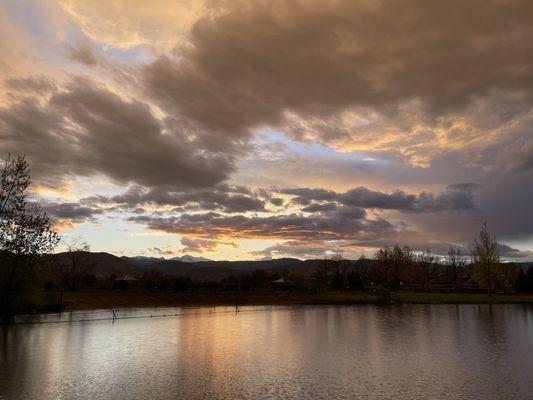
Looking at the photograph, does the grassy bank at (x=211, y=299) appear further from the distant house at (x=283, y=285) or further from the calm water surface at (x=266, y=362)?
the calm water surface at (x=266, y=362)

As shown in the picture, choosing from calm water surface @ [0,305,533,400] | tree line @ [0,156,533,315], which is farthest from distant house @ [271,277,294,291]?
calm water surface @ [0,305,533,400]

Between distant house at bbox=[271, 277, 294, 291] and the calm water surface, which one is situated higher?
distant house at bbox=[271, 277, 294, 291]

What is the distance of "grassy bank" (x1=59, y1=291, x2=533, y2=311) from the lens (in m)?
79.8

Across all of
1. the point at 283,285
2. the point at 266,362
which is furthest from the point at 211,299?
the point at 266,362

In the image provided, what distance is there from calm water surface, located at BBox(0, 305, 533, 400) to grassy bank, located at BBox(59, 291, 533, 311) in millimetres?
30494

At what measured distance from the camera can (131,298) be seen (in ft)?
285

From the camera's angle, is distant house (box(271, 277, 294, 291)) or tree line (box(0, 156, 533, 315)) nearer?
tree line (box(0, 156, 533, 315))

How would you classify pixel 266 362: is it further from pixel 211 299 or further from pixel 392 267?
pixel 392 267

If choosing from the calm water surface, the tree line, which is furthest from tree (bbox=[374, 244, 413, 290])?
the calm water surface

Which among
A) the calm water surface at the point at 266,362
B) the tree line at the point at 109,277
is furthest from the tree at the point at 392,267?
the calm water surface at the point at 266,362

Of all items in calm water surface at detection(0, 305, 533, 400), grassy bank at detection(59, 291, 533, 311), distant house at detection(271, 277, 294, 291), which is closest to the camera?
calm water surface at detection(0, 305, 533, 400)

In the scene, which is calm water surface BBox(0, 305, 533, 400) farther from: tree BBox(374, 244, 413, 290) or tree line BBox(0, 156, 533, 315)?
tree BBox(374, 244, 413, 290)

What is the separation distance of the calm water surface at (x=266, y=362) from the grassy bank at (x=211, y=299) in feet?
100

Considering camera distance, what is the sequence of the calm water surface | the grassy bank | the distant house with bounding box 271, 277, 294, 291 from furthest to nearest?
1. the distant house with bounding box 271, 277, 294, 291
2. the grassy bank
3. the calm water surface
